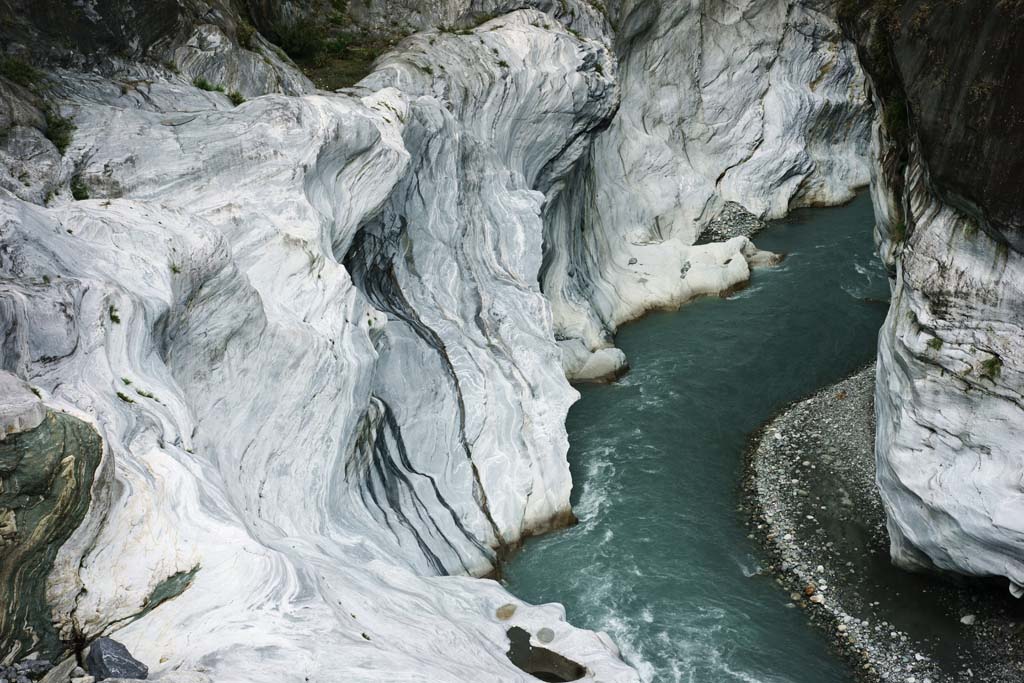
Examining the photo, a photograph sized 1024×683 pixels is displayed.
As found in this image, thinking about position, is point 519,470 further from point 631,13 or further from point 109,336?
point 631,13

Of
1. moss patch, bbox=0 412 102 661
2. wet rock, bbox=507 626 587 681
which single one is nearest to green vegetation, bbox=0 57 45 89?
moss patch, bbox=0 412 102 661

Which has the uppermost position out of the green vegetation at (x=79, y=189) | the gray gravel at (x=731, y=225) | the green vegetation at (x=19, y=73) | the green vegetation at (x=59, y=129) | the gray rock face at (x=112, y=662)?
the green vegetation at (x=19, y=73)

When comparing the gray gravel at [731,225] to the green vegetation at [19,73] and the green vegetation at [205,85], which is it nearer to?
the green vegetation at [205,85]

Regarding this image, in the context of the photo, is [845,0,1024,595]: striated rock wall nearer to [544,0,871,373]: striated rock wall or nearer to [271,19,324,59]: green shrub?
[271,19,324,59]: green shrub

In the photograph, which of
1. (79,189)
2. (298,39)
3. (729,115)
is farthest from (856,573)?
(729,115)

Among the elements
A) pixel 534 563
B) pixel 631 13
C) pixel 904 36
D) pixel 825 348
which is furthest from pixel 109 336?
pixel 631 13

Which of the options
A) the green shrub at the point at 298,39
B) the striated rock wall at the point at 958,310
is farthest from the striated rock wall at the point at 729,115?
the striated rock wall at the point at 958,310
